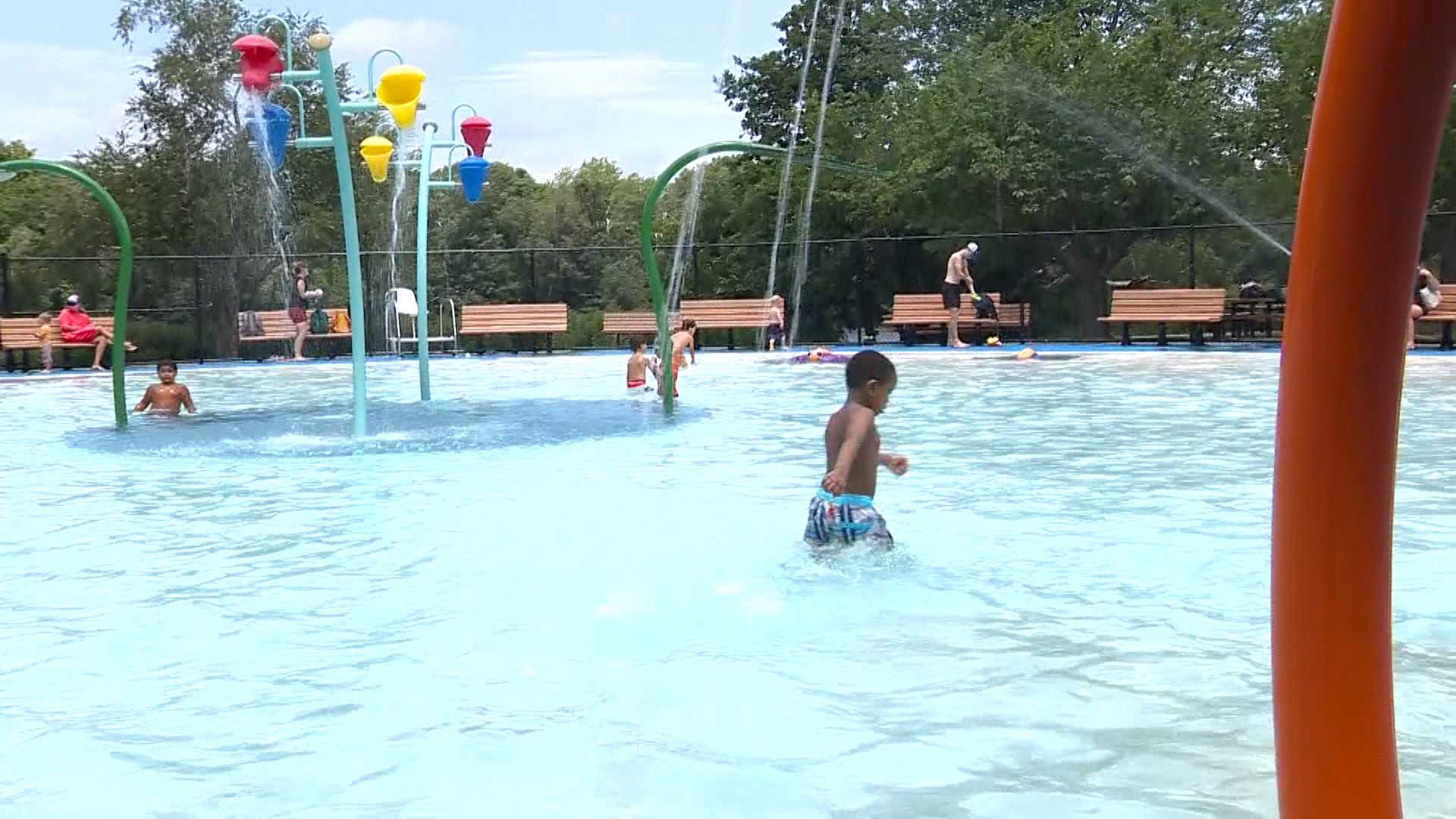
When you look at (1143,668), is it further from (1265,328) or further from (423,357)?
(1265,328)

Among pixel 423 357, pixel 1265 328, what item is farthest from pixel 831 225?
pixel 423 357

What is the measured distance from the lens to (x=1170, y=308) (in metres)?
24.2

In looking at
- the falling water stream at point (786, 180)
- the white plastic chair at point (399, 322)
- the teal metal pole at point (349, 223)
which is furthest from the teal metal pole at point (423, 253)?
the falling water stream at point (786, 180)

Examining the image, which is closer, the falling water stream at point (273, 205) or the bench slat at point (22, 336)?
the bench slat at point (22, 336)

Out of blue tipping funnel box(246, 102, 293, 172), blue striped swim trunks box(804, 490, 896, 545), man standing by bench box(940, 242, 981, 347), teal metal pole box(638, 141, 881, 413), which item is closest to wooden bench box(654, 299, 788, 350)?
man standing by bench box(940, 242, 981, 347)

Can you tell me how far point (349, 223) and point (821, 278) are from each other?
73.7 feet

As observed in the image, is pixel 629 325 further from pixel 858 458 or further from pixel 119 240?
pixel 858 458

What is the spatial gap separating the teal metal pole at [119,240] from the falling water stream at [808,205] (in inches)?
726

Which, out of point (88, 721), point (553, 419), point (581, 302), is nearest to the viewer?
point (88, 721)

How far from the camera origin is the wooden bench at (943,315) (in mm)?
26547

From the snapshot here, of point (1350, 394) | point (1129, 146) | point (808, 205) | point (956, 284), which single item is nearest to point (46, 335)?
point (956, 284)

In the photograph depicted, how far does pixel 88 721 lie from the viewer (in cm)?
441

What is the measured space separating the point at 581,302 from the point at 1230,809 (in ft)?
131

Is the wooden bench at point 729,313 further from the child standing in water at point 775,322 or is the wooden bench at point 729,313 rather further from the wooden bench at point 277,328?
the wooden bench at point 277,328
